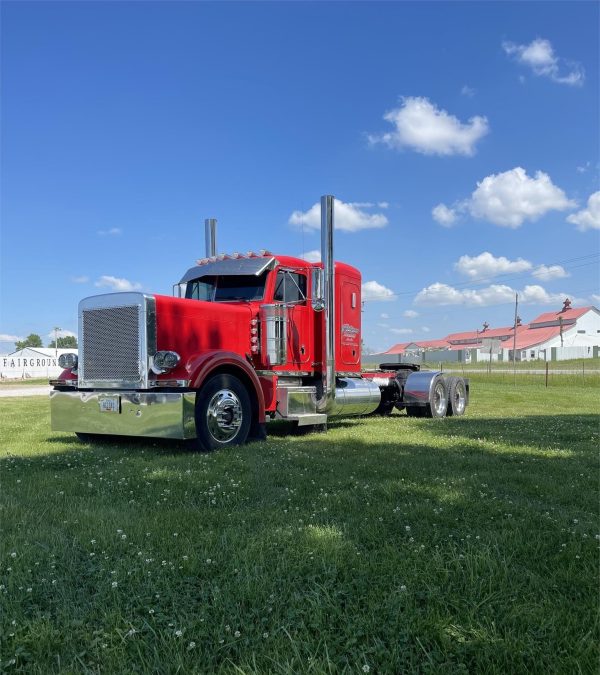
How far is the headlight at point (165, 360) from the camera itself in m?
7.33

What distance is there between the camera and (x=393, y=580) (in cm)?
305

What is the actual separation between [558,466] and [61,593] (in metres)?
5.31

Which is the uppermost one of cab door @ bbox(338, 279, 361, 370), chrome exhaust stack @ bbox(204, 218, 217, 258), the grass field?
chrome exhaust stack @ bbox(204, 218, 217, 258)

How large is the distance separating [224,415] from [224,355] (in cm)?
85

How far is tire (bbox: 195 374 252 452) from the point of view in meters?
7.59

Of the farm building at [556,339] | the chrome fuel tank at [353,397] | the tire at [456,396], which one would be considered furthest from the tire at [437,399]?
the farm building at [556,339]

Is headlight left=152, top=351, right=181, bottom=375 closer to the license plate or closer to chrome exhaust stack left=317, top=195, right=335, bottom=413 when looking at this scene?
the license plate

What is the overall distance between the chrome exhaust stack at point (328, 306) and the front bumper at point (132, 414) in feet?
10.2

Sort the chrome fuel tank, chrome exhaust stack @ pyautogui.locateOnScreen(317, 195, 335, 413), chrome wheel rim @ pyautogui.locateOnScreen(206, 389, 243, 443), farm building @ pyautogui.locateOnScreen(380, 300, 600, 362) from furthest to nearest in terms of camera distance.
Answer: farm building @ pyautogui.locateOnScreen(380, 300, 600, 362) < the chrome fuel tank < chrome exhaust stack @ pyautogui.locateOnScreen(317, 195, 335, 413) < chrome wheel rim @ pyautogui.locateOnScreen(206, 389, 243, 443)

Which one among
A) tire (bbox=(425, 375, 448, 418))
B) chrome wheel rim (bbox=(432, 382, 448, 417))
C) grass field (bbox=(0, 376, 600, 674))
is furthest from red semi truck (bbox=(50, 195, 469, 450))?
chrome wheel rim (bbox=(432, 382, 448, 417))

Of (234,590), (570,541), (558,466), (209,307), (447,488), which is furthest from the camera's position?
(209,307)

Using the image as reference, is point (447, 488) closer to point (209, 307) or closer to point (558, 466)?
point (558, 466)

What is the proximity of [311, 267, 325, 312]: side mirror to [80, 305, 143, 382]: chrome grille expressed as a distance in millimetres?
2988

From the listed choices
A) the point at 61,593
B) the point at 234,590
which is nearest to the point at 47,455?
the point at 61,593
